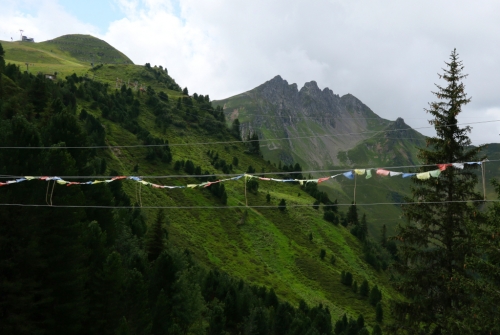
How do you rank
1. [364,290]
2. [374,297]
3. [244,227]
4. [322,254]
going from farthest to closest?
[244,227] < [322,254] < [364,290] < [374,297]

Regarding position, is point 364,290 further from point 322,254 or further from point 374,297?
point 322,254

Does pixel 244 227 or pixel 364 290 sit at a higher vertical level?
pixel 244 227

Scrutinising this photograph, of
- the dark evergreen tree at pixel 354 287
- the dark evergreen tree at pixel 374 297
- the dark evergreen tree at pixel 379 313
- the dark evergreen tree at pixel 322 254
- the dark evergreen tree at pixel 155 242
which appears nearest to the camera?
the dark evergreen tree at pixel 155 242

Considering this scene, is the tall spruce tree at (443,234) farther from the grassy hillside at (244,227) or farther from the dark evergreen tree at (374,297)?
the dark evergreen tree at (374,297)

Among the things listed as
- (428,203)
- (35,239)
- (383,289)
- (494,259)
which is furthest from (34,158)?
(383,289)

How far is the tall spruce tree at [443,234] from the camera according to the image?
16.6 metres

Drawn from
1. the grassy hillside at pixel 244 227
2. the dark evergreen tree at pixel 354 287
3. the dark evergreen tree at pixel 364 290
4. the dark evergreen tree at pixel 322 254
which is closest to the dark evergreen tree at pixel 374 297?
the grassy hillside at pixel 244 227

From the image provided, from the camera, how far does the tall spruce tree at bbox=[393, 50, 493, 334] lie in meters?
16.6

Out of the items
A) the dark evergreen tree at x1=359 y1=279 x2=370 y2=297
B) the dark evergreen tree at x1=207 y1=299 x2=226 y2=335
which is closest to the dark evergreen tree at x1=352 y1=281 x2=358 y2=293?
the dark evergreen tree at x1=359 y1=279 x2=370 y2=297

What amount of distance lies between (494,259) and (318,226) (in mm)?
82646

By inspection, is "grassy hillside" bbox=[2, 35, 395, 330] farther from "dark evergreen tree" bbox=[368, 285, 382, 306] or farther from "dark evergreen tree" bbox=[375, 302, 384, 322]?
"dark evergreen tree" bbox=[375, 302, 384, 322]

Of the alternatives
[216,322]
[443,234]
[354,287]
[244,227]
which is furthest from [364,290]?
[443,234]

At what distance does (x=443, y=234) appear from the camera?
17516 millimetres

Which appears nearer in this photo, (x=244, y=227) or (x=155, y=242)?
(x=155, y=242)
